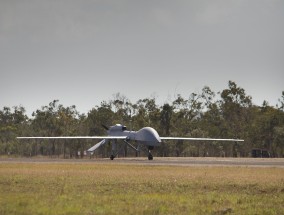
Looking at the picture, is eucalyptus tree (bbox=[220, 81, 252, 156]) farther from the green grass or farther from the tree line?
the green grass

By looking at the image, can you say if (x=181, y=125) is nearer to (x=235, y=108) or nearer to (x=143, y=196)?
(x=235, y=108)

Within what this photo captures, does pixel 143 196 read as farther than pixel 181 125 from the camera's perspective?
No

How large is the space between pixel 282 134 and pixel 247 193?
86116mm

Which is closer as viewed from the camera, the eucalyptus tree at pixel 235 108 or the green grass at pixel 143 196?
the green grass at pixel 143 196

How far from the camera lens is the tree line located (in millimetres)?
116706

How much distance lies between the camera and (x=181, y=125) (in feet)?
400

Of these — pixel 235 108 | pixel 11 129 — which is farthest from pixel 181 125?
pixel 11 129

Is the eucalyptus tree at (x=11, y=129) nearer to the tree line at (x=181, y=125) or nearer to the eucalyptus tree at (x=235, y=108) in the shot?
the tree line at (x=181, y=125)

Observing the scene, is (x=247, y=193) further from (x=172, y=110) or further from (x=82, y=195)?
(x=172, y=110)

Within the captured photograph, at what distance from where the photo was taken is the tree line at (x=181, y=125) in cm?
11671

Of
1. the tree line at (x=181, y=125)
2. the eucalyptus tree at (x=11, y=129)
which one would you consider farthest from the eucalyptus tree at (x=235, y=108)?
the eucalyptus tree at (x=11, y=129)

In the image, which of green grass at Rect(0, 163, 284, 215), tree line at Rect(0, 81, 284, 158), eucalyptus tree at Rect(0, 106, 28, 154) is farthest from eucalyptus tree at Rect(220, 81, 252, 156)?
green grass at Rect(0, 163, 284, 215)

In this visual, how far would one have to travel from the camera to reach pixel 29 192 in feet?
75.4

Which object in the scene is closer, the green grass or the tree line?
the green grass
